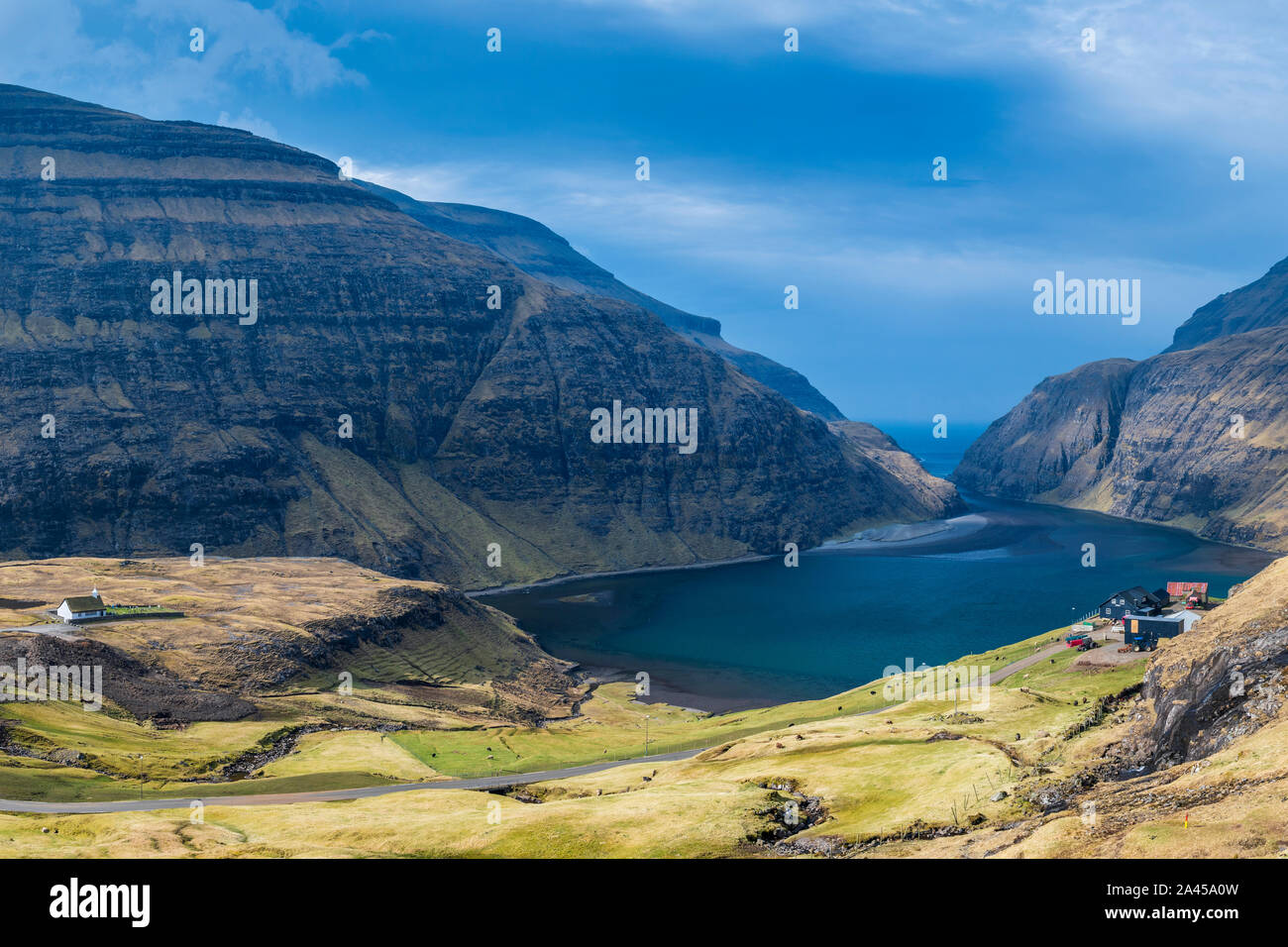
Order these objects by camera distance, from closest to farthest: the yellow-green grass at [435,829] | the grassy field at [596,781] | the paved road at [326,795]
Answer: the yellow-green grass at [435,829]
the grassy field at [596,781]
the paved road at [326,795]

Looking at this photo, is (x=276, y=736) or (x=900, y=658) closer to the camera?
(x=276, y=736)

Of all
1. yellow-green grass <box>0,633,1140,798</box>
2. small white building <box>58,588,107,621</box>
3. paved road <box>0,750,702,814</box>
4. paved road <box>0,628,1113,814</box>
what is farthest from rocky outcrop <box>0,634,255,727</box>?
paved road <box>0,628,1113,814</box>

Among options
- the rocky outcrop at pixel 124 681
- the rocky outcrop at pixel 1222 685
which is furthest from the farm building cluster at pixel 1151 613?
the rocky outcrop at pixel 124 681

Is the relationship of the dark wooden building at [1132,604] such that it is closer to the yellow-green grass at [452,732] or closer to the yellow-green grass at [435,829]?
the yellow-green grass at [452,732]

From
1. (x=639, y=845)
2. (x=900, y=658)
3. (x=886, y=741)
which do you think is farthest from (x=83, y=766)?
(x=900, y=658)
